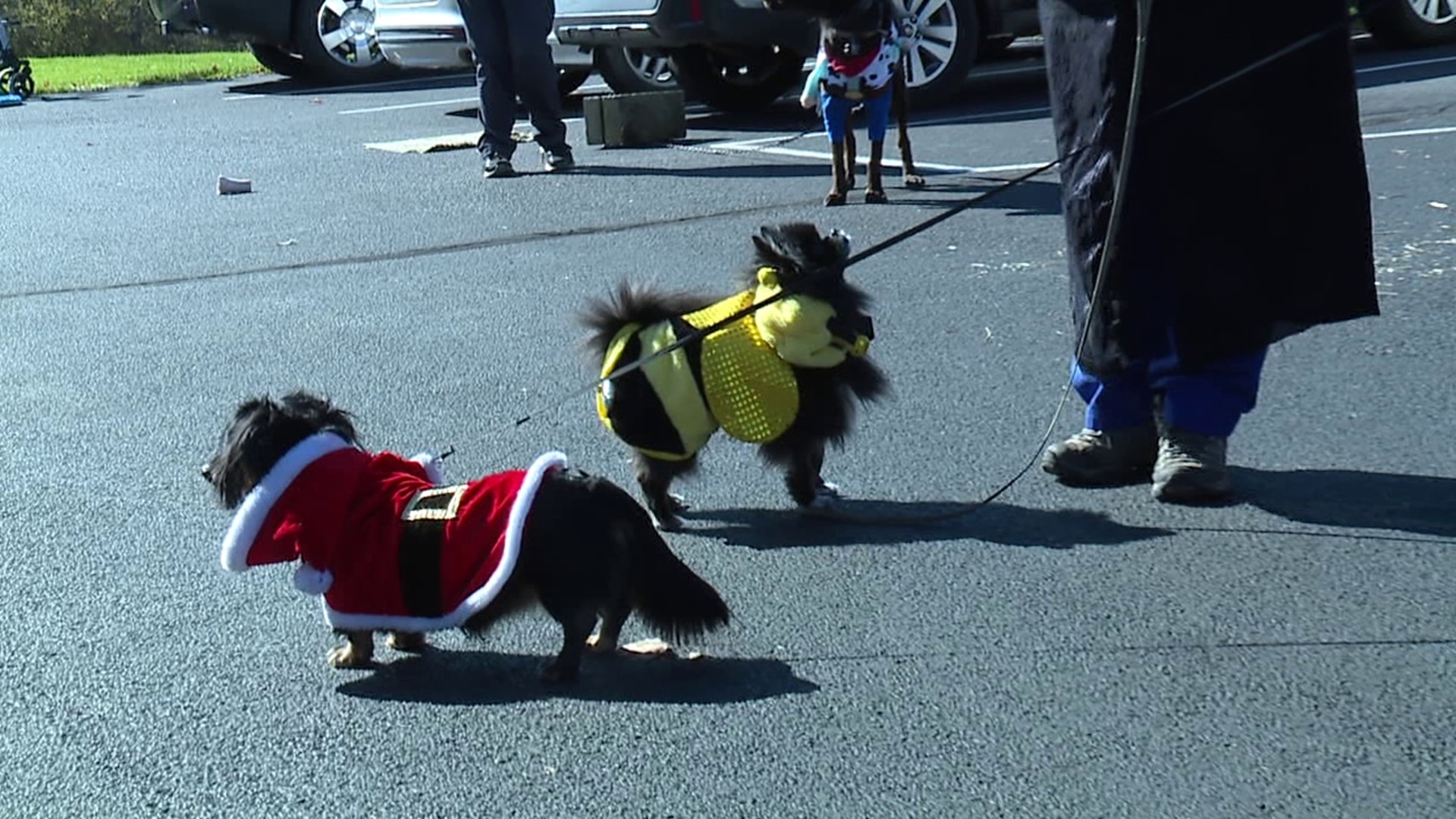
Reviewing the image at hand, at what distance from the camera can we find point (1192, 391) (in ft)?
14.5

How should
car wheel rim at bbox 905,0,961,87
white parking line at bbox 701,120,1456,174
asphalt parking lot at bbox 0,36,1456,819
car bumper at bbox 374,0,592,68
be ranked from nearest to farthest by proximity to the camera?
asphalt parking lot at bbox 0,36,1456,819 → white parking line at bbox 701,120,1456,174 → car wheel rim at bbox 905,0,961,87 → car bumper at bbox 374,0,592,68

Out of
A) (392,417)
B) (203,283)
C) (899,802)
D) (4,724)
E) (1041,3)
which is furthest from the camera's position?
(203,283)

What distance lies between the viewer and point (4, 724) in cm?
346

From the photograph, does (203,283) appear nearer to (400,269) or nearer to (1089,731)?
(400,269)

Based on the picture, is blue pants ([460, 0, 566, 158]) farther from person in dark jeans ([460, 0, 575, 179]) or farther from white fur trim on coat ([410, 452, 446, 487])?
white fur trim on coat ([410, 452, 446, 487])

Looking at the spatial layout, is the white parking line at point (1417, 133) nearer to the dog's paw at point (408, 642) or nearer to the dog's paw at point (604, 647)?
the dog's paw at point (604, 647)

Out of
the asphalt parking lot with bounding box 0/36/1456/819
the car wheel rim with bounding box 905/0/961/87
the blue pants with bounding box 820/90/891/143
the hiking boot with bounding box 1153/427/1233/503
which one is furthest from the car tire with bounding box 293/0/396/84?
the hiking boot with bounding box 1153/427/1233/503

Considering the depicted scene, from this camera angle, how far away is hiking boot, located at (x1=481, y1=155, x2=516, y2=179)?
9.85 meters

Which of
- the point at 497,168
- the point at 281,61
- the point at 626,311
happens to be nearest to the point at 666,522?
the point at 626,311

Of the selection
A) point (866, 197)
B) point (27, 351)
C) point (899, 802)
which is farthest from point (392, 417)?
point (866, 197)

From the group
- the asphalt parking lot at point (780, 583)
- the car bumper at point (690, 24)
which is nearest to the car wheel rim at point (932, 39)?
the car bumper at point (690, 24)

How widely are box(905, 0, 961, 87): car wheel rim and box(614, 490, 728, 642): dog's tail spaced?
8.09m

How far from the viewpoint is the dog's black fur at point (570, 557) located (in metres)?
3.43

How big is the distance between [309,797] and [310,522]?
610mm
